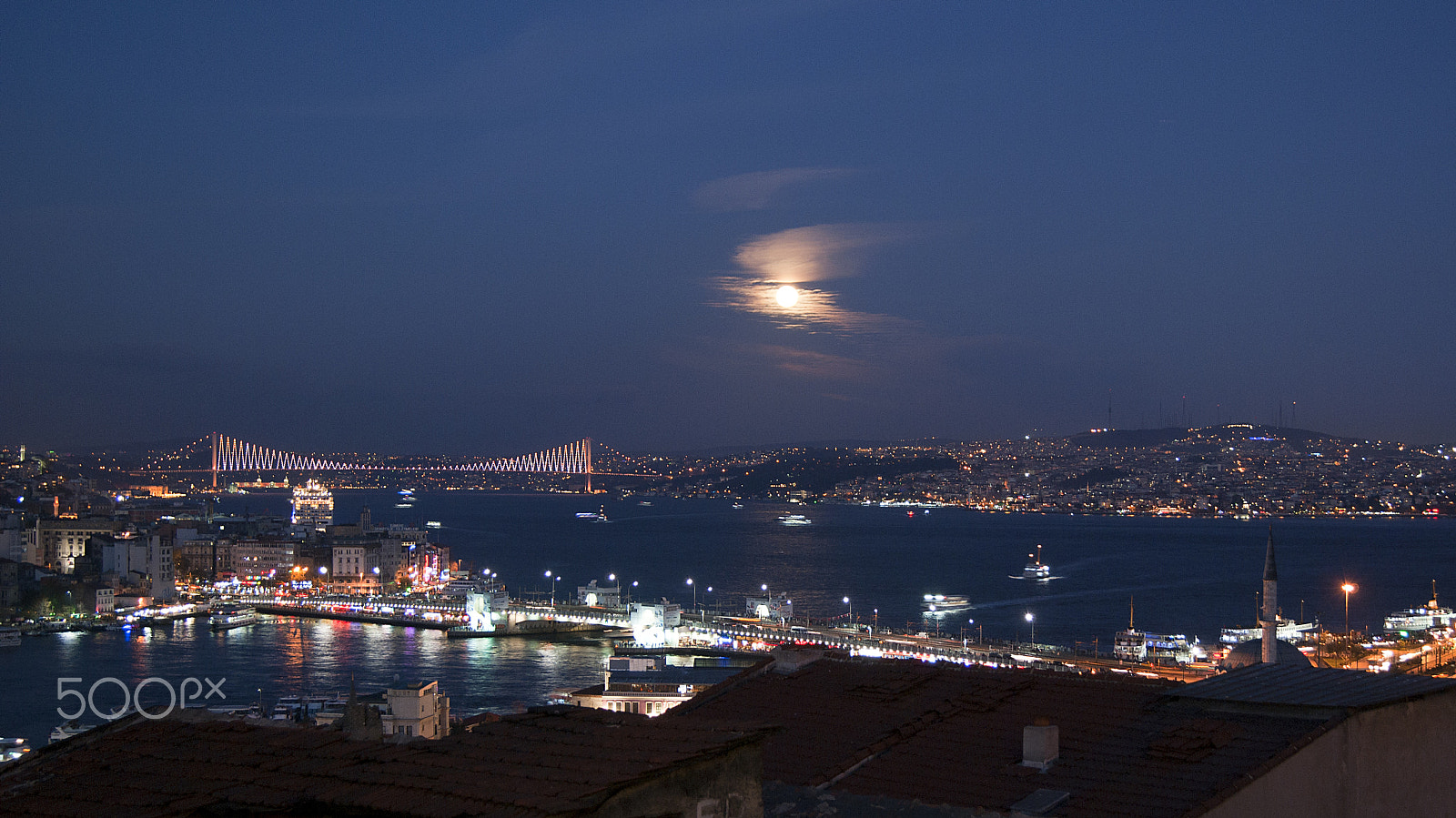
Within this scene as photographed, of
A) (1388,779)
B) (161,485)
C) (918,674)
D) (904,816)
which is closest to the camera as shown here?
(904,816)

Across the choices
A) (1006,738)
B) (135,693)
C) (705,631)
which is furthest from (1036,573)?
(1006,738)

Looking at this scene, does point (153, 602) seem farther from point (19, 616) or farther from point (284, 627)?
point (284, 627)

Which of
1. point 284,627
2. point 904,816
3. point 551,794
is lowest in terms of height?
point 284,627

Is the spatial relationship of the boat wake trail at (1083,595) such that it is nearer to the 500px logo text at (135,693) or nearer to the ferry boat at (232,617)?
the ferry boat at (232,617)

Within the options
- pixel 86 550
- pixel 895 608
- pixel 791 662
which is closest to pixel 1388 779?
pixel 791 662

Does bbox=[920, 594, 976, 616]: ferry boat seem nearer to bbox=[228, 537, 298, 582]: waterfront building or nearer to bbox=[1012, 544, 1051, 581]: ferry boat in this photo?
bbox=[1012, 544, 1051, 581]: ferry boat

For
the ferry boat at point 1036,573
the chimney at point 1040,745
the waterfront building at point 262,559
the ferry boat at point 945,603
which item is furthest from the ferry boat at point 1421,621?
the waterfront building at point 262,559

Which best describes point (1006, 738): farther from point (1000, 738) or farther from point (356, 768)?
point (356, 768)
